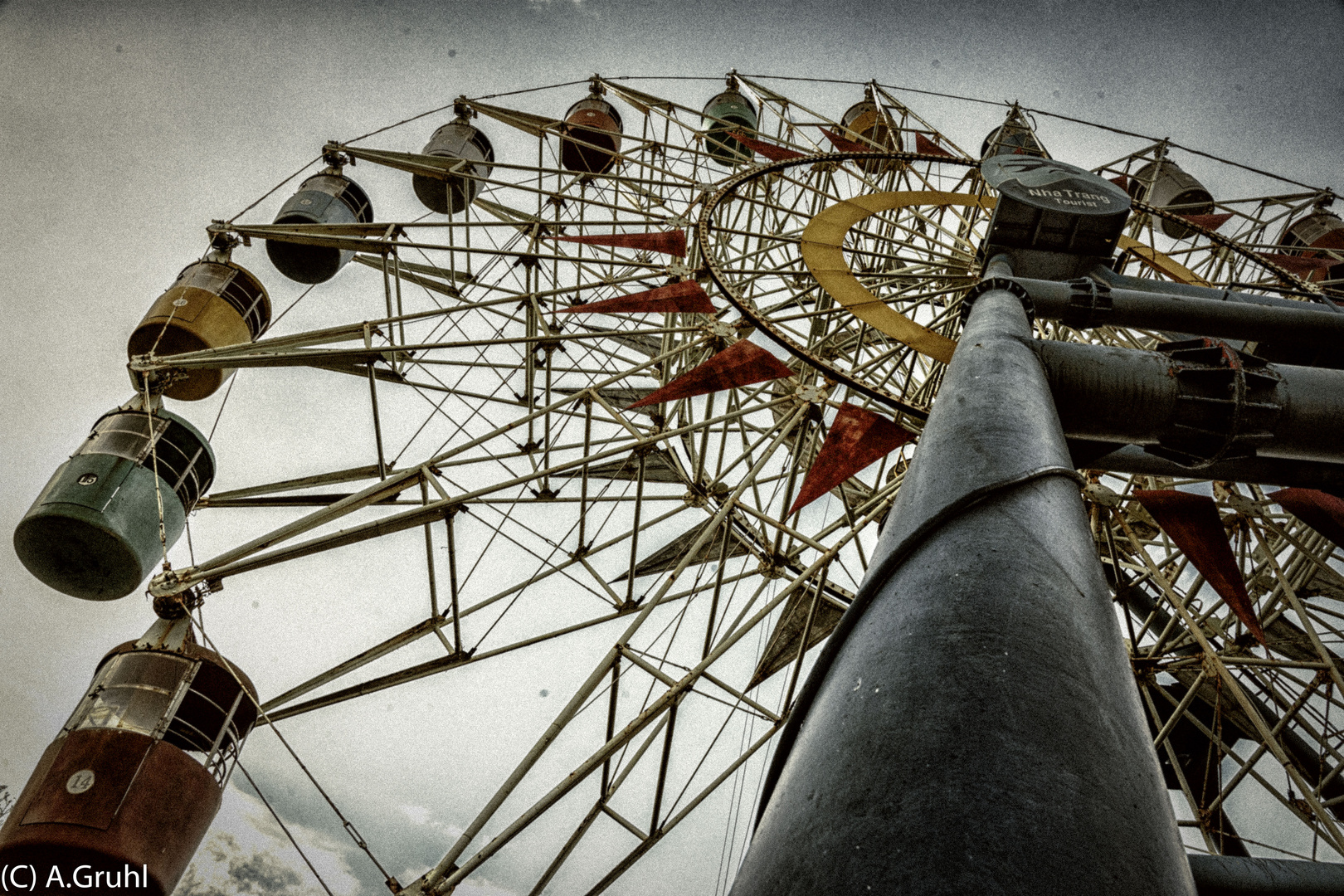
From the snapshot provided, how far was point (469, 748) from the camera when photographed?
37281 mm

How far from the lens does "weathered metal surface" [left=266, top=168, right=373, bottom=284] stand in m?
16.4

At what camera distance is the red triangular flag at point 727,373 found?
1115 cm

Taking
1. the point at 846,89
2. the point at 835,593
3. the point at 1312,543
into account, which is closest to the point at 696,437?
the point at 835,593

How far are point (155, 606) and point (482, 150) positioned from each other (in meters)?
16.0

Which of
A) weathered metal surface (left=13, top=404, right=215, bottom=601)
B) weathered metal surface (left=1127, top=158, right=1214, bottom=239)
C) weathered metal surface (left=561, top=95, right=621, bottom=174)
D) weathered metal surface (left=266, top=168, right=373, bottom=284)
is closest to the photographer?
weathered metal surface (left=13, top=404, right=215, bottom=601)

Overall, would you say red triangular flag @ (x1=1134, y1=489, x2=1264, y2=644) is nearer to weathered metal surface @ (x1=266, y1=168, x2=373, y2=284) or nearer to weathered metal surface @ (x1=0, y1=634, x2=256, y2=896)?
weathered metal surface @ (x1=0, y1=634, x2=256, y2=896)

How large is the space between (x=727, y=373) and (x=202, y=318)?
29.1 ft

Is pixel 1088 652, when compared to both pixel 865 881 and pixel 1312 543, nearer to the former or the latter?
pixel 865 881

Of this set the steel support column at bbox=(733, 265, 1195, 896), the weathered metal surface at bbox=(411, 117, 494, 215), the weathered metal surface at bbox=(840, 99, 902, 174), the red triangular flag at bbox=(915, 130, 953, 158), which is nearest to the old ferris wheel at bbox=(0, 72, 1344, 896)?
the steel support column at bbox=(733, 265, 1195, 896)

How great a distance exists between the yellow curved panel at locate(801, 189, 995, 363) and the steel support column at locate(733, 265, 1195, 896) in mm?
8429

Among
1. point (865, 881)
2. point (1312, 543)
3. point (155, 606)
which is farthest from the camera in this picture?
point (1312, 543)

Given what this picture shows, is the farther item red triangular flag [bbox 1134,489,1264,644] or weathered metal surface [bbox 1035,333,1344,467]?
red triangular flag [bbox 1134,489,1264,644]

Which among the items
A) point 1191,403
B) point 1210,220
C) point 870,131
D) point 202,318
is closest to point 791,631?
point 1191,403

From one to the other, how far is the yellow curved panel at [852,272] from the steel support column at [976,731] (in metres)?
8.43
